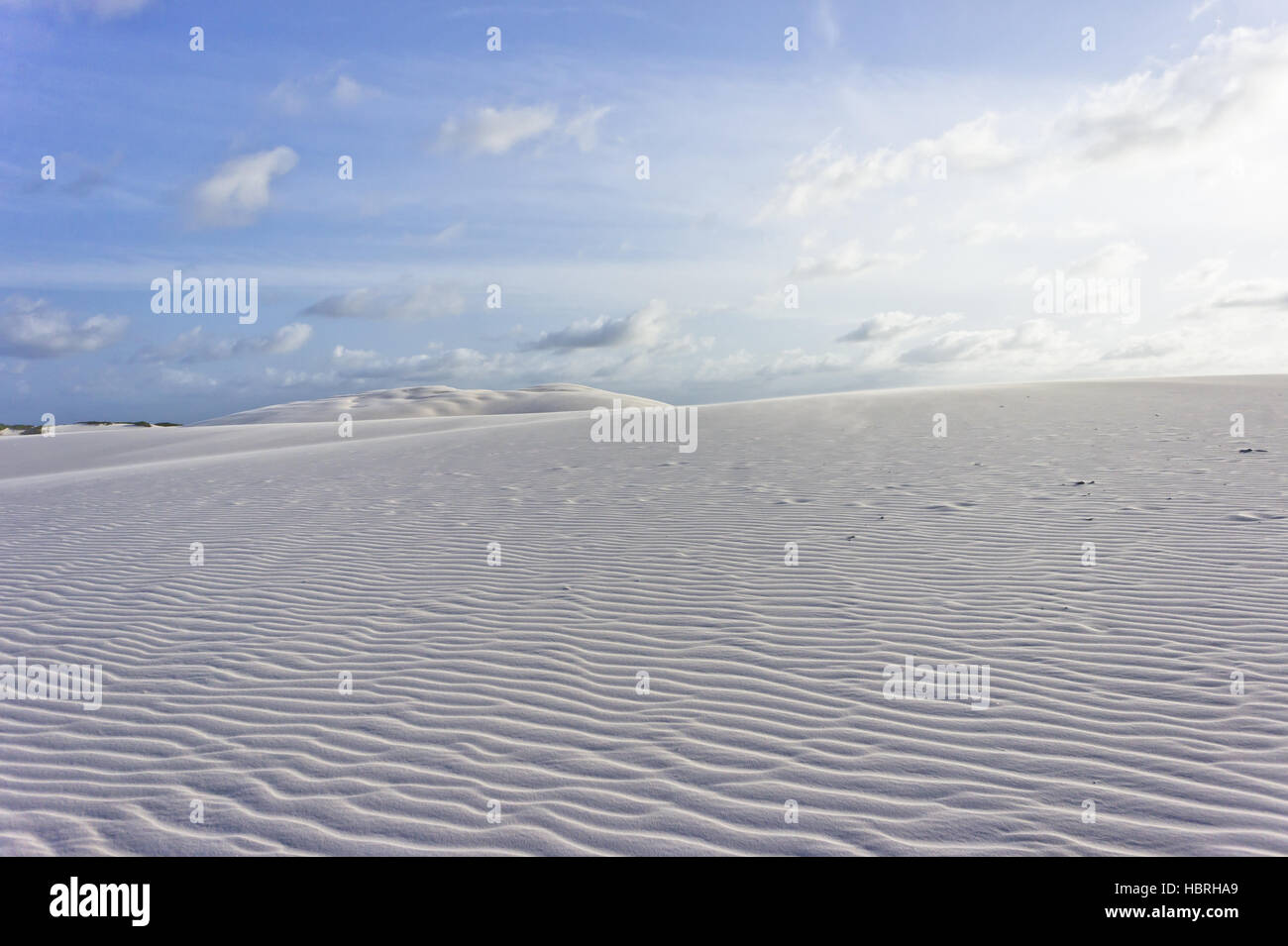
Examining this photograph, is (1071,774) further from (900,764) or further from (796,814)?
(796,814)

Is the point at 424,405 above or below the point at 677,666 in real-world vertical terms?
above

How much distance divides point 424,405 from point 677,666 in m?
57.4

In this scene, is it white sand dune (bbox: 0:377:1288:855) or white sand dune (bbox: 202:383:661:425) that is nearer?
white sand dune (bbox: 0:377:1288:855)

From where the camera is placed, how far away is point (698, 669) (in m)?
5.31

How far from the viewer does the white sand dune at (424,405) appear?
5869 centimetres

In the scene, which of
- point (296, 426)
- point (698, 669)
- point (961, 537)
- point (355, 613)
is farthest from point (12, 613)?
point (296, 426)

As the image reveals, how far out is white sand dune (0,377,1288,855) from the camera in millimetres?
3699

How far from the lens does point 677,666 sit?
541 centimetres

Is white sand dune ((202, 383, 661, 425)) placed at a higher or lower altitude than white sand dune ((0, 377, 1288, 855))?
higher

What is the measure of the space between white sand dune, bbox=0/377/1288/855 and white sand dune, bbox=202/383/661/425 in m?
47.5

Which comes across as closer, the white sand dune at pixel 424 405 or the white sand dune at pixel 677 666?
the white sand dune at pixel 677 666

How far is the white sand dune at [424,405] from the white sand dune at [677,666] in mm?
47475
